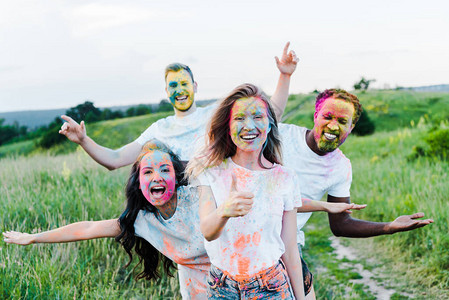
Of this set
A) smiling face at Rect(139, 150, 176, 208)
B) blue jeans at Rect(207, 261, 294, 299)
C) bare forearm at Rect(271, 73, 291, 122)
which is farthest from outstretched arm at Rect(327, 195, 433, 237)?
smiling face at Rect(139, 150, 176, 208)

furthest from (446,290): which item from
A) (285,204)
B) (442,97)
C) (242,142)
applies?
(442,97)

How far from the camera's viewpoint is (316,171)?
10.0 ft

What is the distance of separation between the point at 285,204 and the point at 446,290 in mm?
3209

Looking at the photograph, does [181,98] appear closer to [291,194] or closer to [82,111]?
[82,111]

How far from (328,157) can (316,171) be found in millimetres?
137

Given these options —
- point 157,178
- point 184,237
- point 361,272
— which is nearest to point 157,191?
point 157,178

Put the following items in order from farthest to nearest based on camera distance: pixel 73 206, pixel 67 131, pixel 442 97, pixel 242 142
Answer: pixel 442 97 → pixel 73 206 → pixel 67 131 → pixel 242 142

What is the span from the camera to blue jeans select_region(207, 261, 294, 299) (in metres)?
2.21

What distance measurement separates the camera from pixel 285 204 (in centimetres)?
233

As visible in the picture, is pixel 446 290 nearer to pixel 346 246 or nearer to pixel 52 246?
pixel 346 246

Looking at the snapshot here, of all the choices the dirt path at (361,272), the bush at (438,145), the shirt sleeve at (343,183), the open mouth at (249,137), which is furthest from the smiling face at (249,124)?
the bush at (438,145)

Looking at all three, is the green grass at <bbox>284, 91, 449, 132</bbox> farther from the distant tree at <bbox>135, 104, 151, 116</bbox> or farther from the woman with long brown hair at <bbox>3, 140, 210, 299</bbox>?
the woman with long brown hair at <bbox>3, 140, 210, 299</bbox>

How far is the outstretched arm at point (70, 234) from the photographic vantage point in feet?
9.36

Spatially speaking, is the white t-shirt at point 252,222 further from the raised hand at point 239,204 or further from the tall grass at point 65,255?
the tall grass at point 65,255
